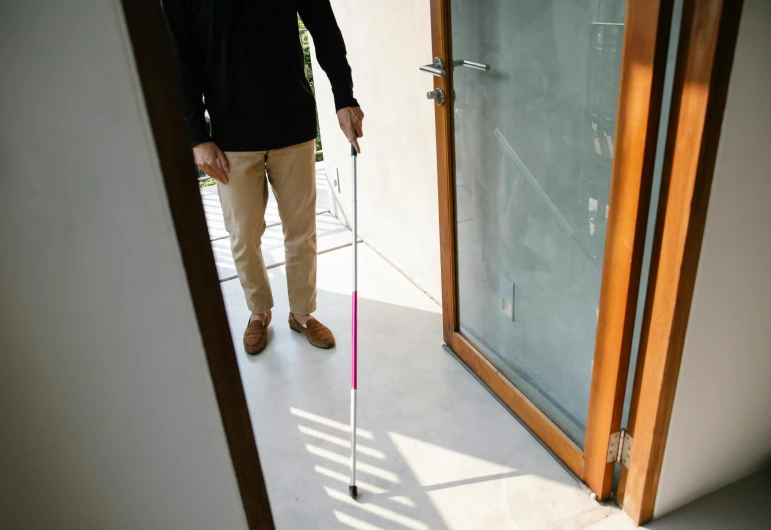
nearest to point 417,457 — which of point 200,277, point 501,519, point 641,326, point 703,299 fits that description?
point 501,519

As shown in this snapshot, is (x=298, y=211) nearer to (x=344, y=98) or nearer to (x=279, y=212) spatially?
(x=279, y=212)

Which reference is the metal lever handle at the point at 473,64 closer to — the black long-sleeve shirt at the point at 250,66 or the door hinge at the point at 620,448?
the black long-sleeve shirt at the point at 250,66

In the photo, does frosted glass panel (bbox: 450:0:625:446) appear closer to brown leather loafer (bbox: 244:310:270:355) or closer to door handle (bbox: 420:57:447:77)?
door handle (bbox: 420:57:447:77)

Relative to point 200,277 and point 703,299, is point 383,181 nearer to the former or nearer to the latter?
point 703,299

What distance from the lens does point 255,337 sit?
240cm

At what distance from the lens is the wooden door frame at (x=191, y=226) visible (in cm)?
76

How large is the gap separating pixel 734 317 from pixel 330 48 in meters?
1.52

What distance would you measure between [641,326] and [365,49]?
6.65 feet

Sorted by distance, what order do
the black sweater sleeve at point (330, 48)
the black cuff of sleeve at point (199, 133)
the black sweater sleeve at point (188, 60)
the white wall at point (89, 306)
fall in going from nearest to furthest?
the white wall at point (89, 306)
the black sweater sleeve at point (188, 60)
the black cuff of sleeve at point (199, 133)
the black sweater sleeve at point (330, 48)

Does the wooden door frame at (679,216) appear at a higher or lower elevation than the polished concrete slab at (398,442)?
higher

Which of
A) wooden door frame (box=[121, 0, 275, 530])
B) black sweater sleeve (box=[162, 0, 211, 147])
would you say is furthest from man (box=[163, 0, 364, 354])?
wooden door frame (box=[121, 0, 275, 530])

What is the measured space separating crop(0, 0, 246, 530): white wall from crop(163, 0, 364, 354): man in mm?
1167

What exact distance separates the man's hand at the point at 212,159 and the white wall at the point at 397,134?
2.71 feet

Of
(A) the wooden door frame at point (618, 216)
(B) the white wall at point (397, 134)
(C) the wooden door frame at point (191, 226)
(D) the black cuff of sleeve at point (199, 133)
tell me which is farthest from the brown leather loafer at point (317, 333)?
(C) the wooden door frame at point (191, 226)
